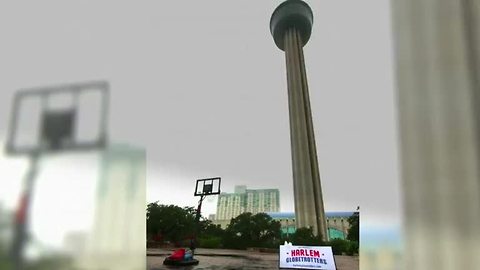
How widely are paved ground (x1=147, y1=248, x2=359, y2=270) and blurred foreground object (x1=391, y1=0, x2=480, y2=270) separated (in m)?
0.79

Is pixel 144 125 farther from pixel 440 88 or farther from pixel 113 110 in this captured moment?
pixel 440 88

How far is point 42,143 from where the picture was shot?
1.97 m

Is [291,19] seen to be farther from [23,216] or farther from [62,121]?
[23,216]

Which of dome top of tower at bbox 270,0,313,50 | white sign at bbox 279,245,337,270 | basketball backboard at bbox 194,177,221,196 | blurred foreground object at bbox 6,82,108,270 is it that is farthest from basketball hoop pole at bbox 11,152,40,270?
dome top of tower at bbox 270,0,313,50

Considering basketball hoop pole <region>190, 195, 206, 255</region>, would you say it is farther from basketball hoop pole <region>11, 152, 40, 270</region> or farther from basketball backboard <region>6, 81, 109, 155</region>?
basketball hoop pole <region>11, 152, 40, 270</region>

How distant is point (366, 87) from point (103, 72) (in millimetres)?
1254

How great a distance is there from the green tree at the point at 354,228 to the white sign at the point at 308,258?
0.54 feet

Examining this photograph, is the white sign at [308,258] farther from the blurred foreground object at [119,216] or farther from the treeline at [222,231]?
the blurred foreground object at [119,216]

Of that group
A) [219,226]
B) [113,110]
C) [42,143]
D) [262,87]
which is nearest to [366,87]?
[262,87]

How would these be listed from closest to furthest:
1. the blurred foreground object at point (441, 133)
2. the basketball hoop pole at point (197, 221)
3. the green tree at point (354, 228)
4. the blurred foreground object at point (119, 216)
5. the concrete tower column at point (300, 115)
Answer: the blurred foreground object at point (441, 133) → the green tree at point (354, 228) → the blurred foreground object at point (119, 216) → the concrete tower column at point (300, 115) → the basketball hoop pole at point (197, 221)

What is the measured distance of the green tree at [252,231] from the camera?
2.07m

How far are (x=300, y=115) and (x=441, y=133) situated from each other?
0.91m

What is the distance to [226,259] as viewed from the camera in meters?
2.11

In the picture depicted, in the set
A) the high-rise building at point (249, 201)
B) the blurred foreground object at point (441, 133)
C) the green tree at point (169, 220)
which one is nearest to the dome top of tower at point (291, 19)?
the high-rise building at point (249, 201)
